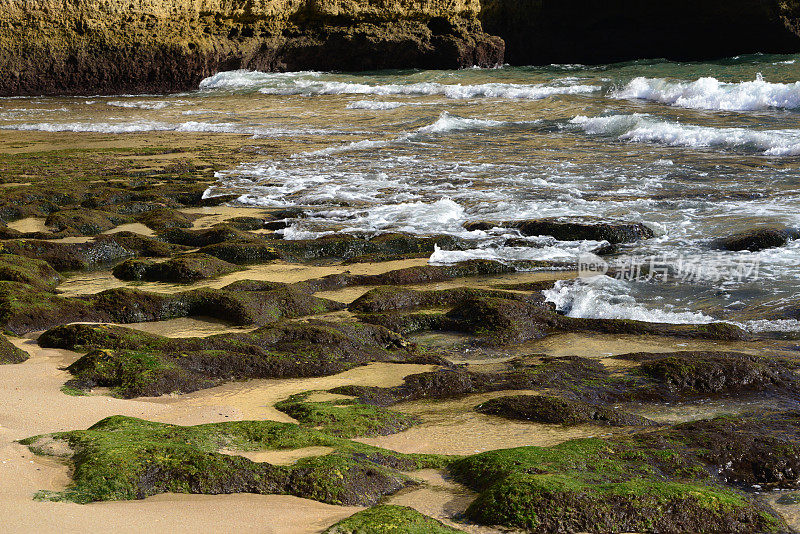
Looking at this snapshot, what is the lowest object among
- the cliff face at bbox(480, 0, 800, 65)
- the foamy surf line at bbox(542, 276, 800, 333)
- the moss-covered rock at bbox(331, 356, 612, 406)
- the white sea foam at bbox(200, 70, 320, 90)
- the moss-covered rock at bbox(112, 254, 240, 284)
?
the foamy surf line at bbox(542, 276, 800, 333)

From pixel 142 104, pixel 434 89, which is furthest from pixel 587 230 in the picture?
pixel 142 104

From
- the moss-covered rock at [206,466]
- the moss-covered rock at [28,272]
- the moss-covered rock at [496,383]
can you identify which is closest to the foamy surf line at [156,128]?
the moss-covered rock at [28,272]

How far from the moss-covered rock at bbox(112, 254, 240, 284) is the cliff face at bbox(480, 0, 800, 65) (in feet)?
90.3

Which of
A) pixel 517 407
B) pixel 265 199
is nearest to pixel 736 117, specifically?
pixel 265 199

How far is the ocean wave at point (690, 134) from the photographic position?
1219 cm

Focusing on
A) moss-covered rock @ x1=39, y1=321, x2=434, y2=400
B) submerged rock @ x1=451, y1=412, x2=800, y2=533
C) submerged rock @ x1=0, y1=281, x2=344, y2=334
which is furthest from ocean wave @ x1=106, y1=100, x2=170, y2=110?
submerged rock @ x1=451, y1=412, x2=800, y2=533

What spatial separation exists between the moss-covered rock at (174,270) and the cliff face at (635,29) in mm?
27526

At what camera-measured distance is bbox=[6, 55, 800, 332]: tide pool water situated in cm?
651

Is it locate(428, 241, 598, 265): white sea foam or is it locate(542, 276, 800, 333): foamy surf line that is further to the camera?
locate(428, 241, 598, 265): white sea foam

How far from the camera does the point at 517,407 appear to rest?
3854 mm

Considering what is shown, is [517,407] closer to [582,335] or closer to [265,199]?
[582,335]

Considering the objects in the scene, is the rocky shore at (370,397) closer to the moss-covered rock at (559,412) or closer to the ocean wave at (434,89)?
the moss-covered rock at (559,412)

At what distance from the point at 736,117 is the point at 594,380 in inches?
525

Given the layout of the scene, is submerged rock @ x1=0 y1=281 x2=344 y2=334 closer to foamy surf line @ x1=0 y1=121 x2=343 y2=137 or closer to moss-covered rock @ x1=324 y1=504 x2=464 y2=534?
moss-covered rock @ x1=324 y1=504 x2=464 y2=534
